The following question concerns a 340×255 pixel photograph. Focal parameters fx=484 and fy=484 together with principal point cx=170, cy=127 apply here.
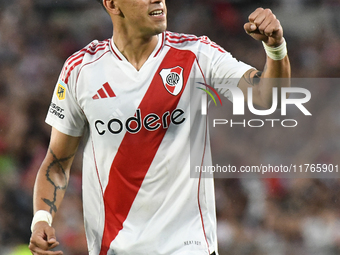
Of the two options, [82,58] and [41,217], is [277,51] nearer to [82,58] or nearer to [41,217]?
[82,58]

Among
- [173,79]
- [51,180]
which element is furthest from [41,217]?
[173,79]

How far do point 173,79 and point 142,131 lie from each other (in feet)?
1.08

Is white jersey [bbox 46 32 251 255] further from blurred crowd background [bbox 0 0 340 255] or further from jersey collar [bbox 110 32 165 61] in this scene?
blurred crowd background [bbox 0 0 340 255]

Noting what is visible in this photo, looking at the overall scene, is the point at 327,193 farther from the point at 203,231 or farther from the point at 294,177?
the point at 203,231

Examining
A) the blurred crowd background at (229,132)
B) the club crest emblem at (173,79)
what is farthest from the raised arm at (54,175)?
the blurred crowd background at (229,132)

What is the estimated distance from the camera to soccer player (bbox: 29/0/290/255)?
101 inches

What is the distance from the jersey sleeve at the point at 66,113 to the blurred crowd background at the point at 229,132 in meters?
3.35

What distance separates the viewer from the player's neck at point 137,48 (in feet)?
8.90

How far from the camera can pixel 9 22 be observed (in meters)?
7.07

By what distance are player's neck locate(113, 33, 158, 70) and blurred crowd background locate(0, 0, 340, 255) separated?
3632 millimetres

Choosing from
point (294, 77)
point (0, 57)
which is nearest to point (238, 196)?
point (294, 77)

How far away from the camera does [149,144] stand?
2613 millimetres
